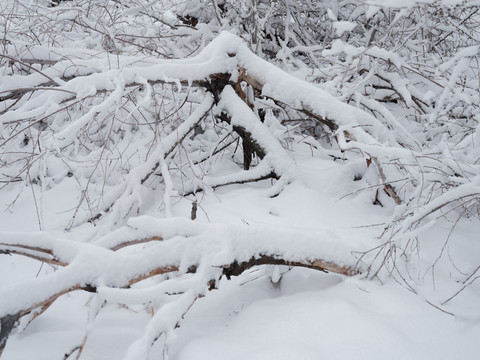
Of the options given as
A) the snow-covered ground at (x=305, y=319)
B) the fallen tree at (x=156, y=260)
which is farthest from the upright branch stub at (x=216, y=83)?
the fallen tree at (x=156, y=260)

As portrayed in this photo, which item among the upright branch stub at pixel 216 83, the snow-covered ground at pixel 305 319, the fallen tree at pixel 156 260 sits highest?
the upright branch stub at pixel 216 83

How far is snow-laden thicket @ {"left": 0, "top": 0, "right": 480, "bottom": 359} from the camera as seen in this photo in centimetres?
149

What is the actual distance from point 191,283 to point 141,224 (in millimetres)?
334

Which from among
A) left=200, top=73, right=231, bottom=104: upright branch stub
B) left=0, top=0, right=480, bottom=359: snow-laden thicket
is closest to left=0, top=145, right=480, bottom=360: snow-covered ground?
left=0, top=0, right=480, bottom=359: snow-laden thicket

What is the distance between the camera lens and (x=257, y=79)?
2916mm

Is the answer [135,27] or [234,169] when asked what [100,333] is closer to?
[234,169]

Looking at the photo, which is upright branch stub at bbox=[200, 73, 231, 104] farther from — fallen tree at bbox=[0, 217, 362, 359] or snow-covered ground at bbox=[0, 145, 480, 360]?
fallen tree at bbox=[0, 217, 362, 359]

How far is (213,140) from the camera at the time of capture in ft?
15.3

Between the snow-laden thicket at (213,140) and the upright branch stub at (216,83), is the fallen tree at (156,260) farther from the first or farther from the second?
the upright branch stub at (216,83)

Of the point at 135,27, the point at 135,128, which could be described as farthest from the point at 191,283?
the point at 135,27

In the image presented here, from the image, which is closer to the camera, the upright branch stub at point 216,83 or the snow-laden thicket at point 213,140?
the snow-laden thicket at point 213,140

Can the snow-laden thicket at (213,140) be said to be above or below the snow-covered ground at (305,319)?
above

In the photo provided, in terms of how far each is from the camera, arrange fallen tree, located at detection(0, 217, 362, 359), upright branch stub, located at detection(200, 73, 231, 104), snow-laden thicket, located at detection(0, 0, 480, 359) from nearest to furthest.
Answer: fallen tree, located at detection(0, 217, 362, 359) → snow-laden thicket, located at detection(0, 0, 480, 359) → upright branch stub, located at detection(200, 73, 231, 104)

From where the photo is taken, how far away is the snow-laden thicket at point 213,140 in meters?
1.49
